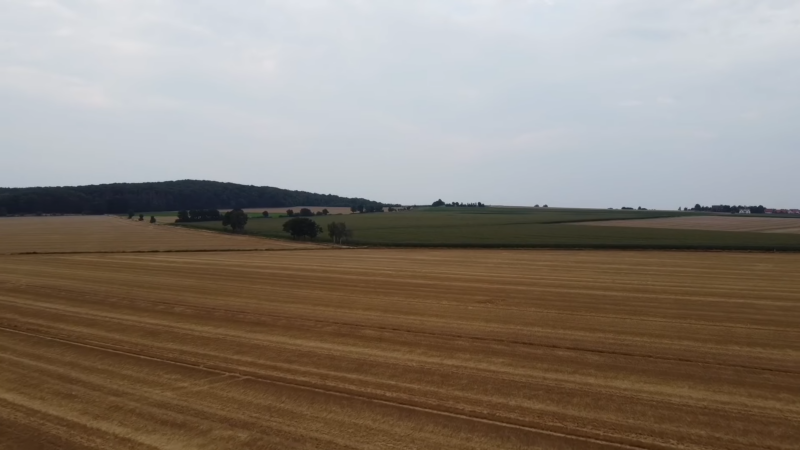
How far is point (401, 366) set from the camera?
1484 centimetres

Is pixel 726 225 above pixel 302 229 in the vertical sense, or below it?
above

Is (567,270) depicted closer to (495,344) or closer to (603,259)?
(603,259)

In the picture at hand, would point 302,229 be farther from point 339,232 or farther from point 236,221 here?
point 236,221

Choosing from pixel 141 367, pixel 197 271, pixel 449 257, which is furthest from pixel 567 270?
pixel 141 367

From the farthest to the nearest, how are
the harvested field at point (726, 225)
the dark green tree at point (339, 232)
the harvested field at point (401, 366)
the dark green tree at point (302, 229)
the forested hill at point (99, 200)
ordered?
the forested hill at point (99, 200) → the harvested field at point (726, 225) → the dark green tree at point (302, 229) → the dark green tree at point (339, 232) → the harvested field at point (401, 366)

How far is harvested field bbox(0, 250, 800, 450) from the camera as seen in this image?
1058 centimetres

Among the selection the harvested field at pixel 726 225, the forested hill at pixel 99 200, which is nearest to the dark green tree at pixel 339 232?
the harvested field at pixel 726 225

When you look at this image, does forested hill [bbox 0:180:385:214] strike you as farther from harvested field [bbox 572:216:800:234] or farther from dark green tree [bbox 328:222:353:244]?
Answer: harvested field [bbox 572:216:800:234]

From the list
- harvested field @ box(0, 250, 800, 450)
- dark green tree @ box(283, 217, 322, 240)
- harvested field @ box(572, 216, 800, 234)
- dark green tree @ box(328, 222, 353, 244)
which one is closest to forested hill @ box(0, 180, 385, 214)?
dark green tree @ box(283, 217, 322, 240)

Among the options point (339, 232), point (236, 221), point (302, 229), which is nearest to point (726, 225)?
point (339, 232)

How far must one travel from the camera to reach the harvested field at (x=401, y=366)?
34.7 feet

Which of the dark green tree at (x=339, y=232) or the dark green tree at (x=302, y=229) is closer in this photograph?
the dark green tree at (x=339, y=232)

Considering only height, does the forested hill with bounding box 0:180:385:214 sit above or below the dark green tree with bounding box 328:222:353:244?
above

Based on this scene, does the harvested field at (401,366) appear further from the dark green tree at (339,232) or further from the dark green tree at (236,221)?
the dark green tree at (236,221)
